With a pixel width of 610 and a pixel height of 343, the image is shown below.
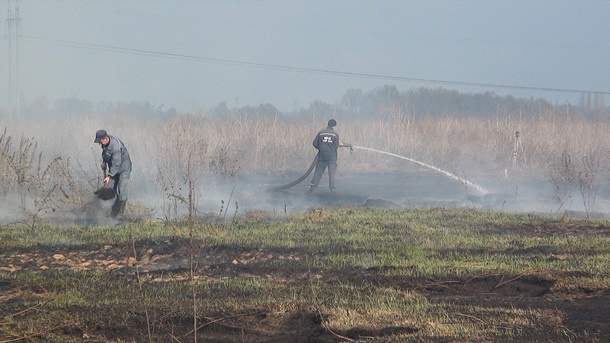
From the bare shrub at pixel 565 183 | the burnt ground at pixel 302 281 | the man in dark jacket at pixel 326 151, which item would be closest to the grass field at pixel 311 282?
the burnt ground at pixel 302 281

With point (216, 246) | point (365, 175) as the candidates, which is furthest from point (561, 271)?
point (365, 175)

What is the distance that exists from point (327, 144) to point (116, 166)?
748 centimetres

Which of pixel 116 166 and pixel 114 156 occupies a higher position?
pixel 114 156

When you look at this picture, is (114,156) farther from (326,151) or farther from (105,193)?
(326,151)

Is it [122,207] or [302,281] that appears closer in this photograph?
[302,281]

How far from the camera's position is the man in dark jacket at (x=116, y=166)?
15539 mm

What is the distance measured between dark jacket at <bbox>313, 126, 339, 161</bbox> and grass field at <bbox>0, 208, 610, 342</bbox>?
742 cm

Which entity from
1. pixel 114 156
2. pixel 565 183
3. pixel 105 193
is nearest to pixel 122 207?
pixel 105 193

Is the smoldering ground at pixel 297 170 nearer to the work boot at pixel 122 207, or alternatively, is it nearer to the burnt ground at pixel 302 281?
the work boot at pixel 122 207

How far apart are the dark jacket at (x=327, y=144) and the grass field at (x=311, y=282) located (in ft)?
24.3

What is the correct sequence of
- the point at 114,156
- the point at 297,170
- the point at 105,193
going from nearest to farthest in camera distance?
1. the point at 105,193
2. the point at 114,156
3. the point at 297,170

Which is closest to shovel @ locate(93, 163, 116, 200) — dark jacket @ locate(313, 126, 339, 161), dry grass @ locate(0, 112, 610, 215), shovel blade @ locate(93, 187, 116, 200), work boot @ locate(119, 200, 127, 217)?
shovel blade @ locate(93, 187, 116, 200)

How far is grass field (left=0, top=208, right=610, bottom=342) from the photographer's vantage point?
273 inches

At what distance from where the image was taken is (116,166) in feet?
51.2
